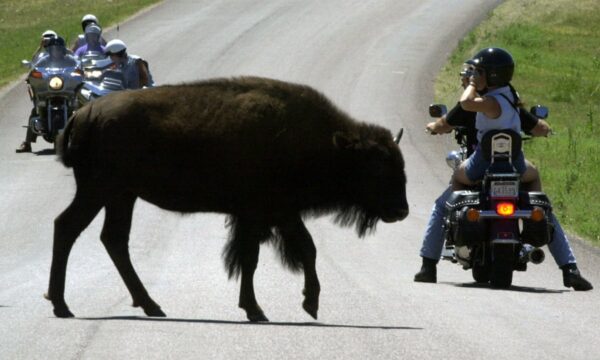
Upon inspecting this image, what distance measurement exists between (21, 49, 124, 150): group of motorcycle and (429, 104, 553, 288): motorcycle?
506 inches

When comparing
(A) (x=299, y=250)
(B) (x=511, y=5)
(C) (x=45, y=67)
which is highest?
(A) (x=299, y=250)

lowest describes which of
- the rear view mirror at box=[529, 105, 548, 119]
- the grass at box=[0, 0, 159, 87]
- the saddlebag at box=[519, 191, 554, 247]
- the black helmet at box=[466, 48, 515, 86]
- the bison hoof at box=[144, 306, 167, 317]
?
the grass at box=[0, 0, 159, 87]

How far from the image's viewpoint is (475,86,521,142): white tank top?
1249 cm

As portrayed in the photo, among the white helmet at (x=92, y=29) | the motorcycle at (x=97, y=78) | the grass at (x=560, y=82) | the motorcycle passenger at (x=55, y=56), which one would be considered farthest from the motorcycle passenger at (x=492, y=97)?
the white helmet at (x=92, y=29)

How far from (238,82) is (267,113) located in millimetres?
359

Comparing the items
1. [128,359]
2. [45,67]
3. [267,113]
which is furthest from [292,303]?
[45,67]

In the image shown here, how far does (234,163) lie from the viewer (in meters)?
11.1

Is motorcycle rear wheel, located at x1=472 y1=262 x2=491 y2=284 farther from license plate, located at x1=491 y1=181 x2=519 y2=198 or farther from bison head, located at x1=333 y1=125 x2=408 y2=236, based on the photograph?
bison head, located at x1=333 y1=125 x2=408 y2=236

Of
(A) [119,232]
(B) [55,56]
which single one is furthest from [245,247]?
(B) [55,56]

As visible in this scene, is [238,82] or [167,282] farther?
[167,282]

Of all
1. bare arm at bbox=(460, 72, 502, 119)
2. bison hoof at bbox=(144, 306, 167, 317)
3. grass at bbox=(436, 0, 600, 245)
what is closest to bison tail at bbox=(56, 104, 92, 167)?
bison hoof at bbox=(144, 306, 167, 317)

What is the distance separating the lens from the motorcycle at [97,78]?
2214 cm

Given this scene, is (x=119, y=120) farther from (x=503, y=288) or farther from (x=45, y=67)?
(x=45, y=67)

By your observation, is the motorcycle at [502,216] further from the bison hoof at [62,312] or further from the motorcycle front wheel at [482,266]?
the bison hoof at [62,312]
